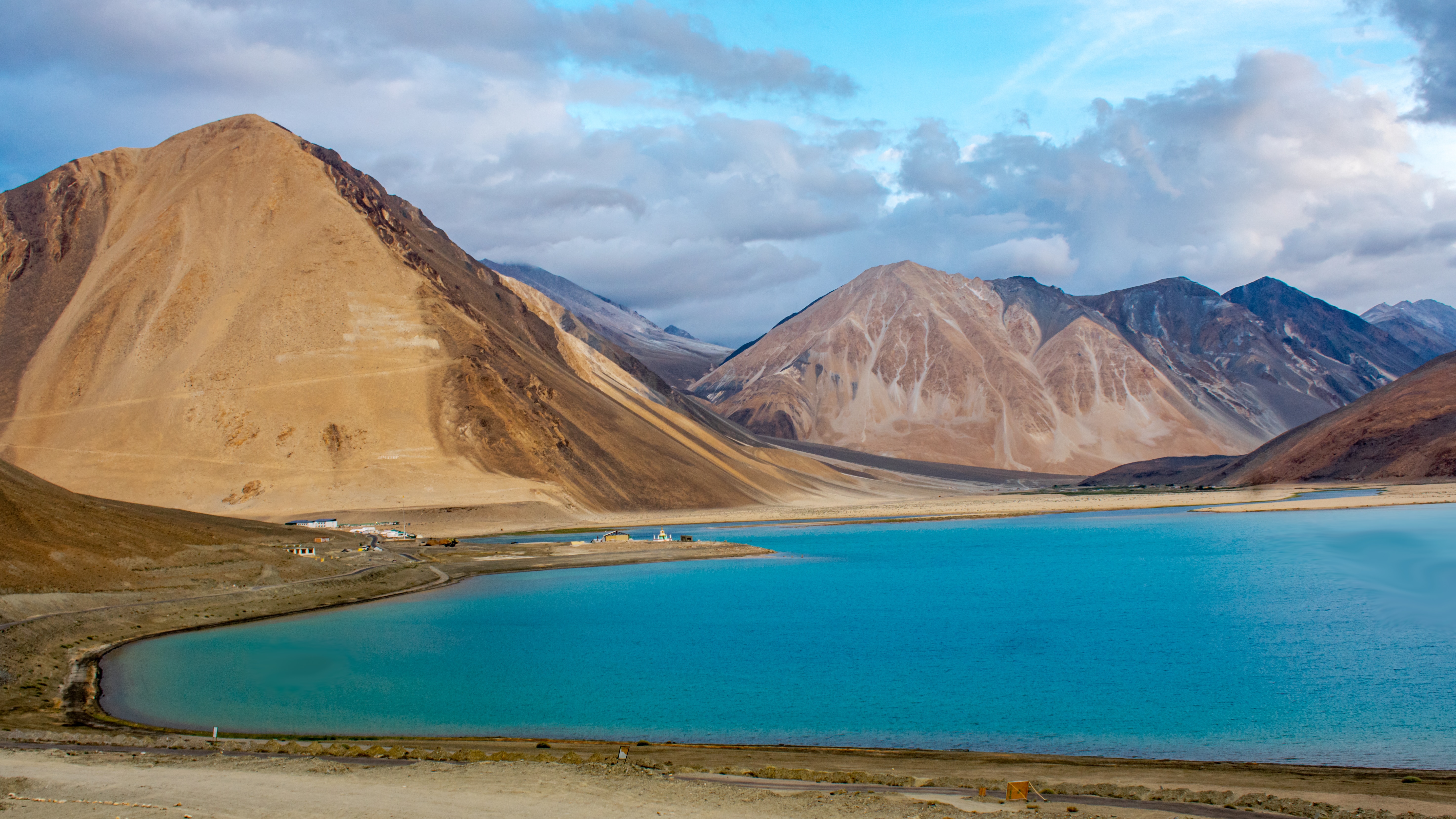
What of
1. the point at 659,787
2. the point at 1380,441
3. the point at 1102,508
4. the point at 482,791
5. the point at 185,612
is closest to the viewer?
the point at 482,791

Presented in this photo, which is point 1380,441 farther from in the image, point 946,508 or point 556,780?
point 556,780

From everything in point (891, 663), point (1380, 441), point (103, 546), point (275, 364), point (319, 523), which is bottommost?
point (891, 663)

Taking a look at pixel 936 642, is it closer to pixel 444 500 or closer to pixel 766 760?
pixel 766 760


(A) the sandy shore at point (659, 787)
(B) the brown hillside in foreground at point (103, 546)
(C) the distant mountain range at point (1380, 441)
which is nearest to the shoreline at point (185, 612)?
(B) the brown hillside in foreground at point (103, 546)

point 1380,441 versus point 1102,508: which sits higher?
point 1380,441

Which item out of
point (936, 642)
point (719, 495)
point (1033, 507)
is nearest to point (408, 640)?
point (936, 642)

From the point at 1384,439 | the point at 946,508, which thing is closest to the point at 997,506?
the point at 946,508

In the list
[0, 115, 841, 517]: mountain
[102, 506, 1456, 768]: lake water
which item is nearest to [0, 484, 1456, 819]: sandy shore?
[102, 506, 1456, 768]: lake water
